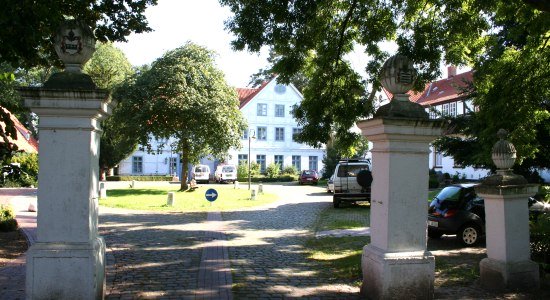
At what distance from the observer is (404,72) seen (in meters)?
5.99

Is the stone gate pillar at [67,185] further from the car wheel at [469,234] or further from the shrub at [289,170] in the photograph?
the shrub at [289,170]

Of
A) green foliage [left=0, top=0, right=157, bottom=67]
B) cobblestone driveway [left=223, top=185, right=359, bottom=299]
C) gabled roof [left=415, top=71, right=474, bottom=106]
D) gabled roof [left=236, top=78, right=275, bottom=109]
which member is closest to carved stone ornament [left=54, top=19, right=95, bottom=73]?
green foliage [left=0, top=0, right=157, bottom=67]

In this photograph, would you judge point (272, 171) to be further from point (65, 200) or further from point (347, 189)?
point (65, 200)

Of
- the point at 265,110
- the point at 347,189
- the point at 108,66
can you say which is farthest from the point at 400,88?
the point at 265,110

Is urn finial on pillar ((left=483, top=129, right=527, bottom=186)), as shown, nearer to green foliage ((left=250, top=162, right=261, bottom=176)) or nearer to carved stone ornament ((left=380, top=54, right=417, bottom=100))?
carved stone ornament ((left=380, top=54, right=417, bottom=100))

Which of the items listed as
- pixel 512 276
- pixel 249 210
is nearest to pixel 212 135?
pixel 249 210

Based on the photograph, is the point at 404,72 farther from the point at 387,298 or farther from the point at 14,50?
the point at 14,50

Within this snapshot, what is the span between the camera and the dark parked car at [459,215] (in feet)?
36.0

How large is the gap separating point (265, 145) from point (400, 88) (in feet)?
164

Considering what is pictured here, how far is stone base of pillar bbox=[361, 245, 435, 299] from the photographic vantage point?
18.9 feet

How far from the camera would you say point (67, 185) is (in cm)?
518

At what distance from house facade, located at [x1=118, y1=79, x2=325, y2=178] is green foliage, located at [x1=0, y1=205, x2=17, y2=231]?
41.2 m

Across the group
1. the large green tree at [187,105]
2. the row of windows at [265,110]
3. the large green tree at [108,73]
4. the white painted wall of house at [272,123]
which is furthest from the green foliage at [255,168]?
the large green tree at [187,105]

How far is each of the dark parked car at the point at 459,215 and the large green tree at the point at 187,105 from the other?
1797 centimetres
